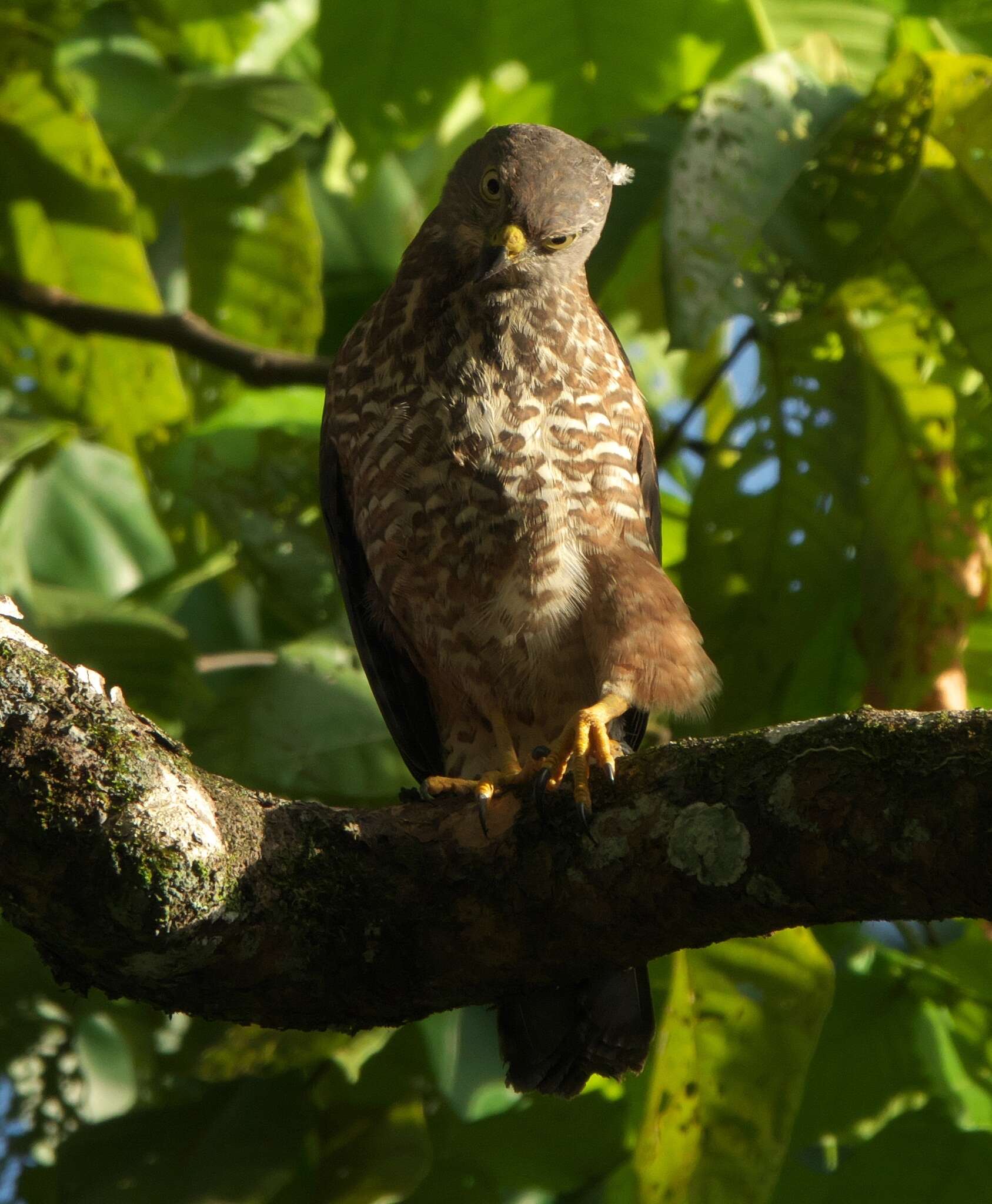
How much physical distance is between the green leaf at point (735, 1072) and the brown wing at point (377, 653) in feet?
3.16

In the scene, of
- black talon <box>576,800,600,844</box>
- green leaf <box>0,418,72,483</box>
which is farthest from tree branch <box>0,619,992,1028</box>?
green leaf <box>0,418,72,483</box>

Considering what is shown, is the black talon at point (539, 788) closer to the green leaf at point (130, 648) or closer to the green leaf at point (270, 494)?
the green leaf at point (130, 648)

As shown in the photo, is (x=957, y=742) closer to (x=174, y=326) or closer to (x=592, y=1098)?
(x=592, y=1098)

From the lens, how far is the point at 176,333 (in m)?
4.31

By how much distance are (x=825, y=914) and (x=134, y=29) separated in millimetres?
3654

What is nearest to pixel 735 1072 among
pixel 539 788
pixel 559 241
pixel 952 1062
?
pixel 952 1062

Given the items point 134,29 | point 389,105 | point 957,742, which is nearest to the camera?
point 957,742

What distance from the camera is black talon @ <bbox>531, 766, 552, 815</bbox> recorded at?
230cm

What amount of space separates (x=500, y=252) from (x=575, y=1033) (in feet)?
5.60

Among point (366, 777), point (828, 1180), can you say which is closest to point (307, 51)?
point (366, 777)

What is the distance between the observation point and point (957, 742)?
1.90 metres

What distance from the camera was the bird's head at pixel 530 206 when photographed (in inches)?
133

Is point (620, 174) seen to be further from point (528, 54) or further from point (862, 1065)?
point (862, 1065)

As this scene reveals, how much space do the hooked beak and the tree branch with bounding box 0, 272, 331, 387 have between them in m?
1.01
